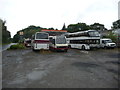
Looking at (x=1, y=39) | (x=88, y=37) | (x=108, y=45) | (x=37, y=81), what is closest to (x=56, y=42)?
(x=88, y=37)

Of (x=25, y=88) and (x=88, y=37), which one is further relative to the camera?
(x=88, y=37)

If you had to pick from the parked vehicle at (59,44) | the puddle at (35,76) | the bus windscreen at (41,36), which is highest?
the bus windscreen at (41,36)

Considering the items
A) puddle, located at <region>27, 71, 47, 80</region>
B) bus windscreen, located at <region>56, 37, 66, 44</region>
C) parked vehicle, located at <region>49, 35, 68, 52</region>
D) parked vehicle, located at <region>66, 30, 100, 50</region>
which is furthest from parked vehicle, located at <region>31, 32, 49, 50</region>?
puddle, located at <region>27, 71, 47, 80</region>

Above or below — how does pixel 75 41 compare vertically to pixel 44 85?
above

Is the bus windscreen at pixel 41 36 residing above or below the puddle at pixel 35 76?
above

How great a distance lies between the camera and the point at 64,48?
1944cm

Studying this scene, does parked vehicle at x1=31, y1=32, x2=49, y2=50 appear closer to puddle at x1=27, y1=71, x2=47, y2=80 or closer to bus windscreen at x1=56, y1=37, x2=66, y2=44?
bus windscreen at x1=56, y1=37, x2=66, y2=44

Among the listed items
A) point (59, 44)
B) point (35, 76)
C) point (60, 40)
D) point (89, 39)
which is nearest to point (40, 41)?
point (59, 44)

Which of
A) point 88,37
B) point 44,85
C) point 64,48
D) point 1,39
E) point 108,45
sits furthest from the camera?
point 1,39

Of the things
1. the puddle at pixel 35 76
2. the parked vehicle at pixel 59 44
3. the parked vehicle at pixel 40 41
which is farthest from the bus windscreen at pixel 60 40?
the puddle at pixel 35 76

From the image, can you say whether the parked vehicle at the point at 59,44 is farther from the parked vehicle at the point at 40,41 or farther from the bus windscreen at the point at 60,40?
the parked vehicle at the point at 40,41

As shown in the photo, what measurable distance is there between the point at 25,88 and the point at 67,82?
6.21 feet

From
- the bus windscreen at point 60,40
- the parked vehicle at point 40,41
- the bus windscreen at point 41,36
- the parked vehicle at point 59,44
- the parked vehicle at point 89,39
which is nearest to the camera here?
the parked vehicle at point 40,41

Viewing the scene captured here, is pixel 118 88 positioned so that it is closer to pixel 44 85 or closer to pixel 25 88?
pixel 44 85
